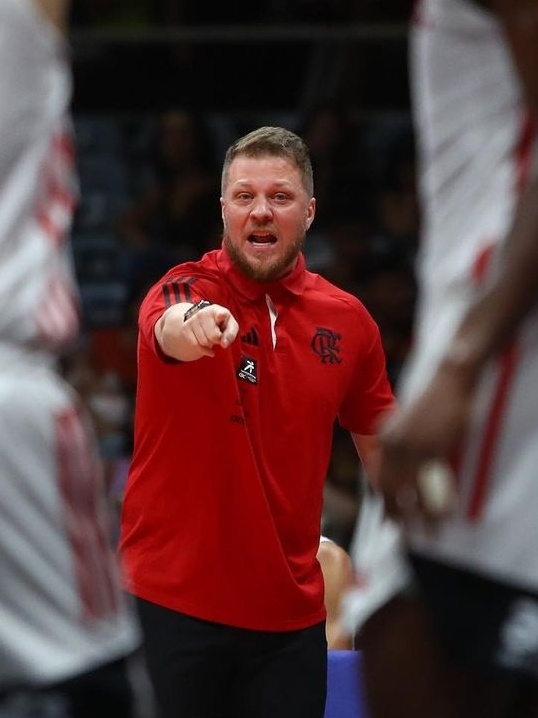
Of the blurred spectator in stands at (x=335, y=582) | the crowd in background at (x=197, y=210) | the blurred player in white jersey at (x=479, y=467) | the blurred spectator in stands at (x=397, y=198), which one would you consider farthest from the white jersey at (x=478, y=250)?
the blurred spectator in stands at (x=397, y=198)

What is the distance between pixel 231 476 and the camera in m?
3.58

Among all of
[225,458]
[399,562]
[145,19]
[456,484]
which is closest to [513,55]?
[456,484]

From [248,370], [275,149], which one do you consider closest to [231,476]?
[248,370]

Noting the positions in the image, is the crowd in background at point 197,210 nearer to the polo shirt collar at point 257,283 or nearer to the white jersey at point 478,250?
the polo shirt collar at point 257,283

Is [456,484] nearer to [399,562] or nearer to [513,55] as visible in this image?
[399,562]

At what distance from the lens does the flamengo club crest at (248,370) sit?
362cm

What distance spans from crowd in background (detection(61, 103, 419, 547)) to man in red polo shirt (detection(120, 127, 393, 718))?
4176mm

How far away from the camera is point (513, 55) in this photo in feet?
6.53

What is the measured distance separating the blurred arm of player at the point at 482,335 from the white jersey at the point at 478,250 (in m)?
0.04

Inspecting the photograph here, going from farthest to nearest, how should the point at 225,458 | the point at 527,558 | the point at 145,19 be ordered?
the point at 145,19 < the point at 225,458 < the point at 527,558

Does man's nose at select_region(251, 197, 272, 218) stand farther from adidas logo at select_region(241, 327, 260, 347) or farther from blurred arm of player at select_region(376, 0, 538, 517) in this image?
blurred arm of player at select_region(376, 0, 538, 517)

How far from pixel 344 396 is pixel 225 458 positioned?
1.25ft

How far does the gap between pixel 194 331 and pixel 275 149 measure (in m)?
0.91

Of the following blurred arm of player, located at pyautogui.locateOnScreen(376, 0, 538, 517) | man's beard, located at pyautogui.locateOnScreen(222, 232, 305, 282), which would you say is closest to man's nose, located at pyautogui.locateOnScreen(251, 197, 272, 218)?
man's beard, located at pyautogui.locateOnScreen(222, 232, 305, 282)
